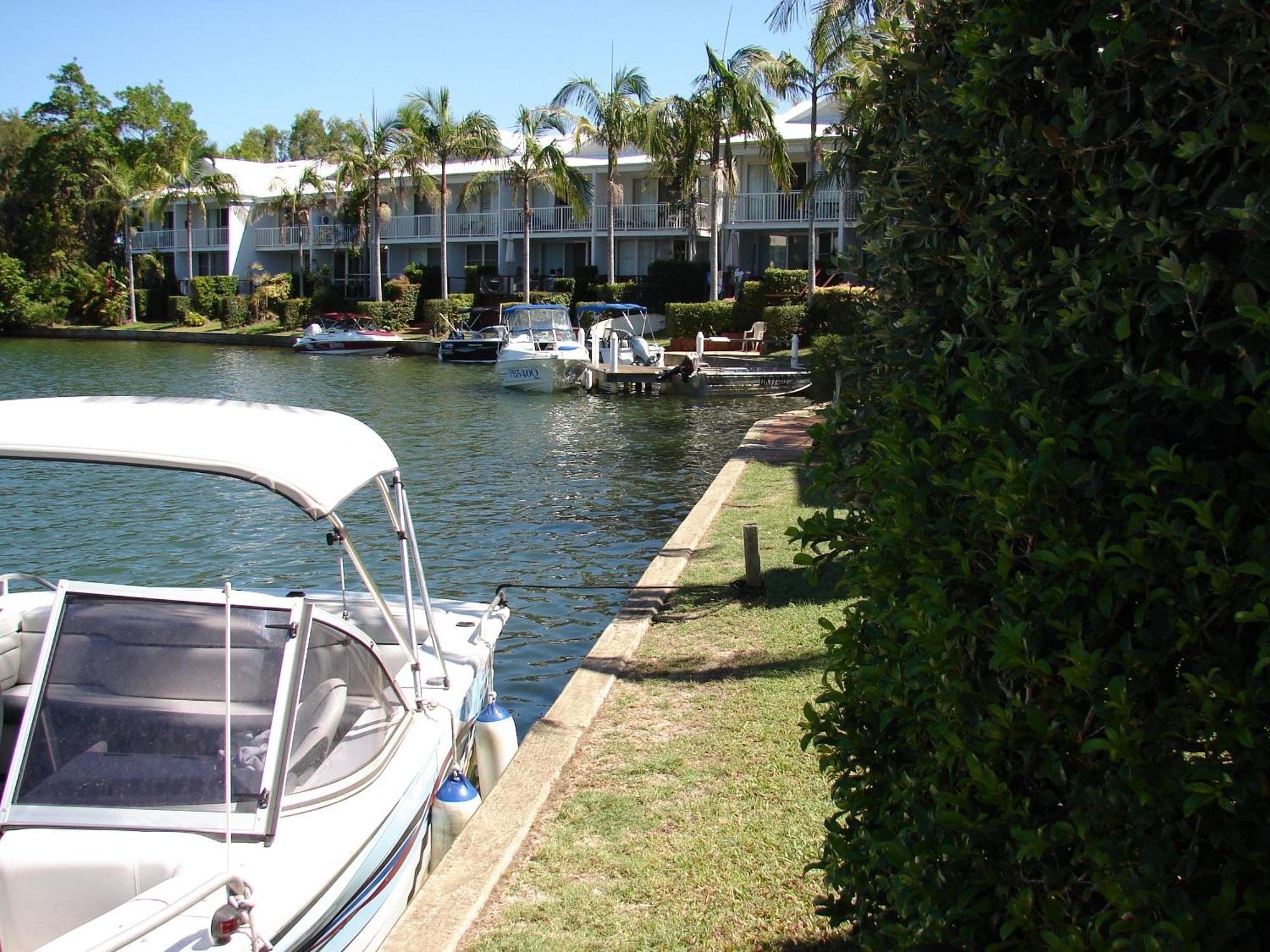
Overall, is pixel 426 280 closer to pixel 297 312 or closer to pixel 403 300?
pixel 403 300

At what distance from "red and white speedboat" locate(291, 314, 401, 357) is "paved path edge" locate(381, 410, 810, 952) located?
43.4 m

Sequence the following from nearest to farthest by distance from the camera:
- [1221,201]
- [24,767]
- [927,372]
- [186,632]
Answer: [1221,201] → [927,372] → [24,767] → [186,632]

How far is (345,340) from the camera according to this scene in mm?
51594

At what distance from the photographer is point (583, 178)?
Result: 5381cm

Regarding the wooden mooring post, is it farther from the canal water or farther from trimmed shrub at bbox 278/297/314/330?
trimmed shrub at bbox 278/297/314/330

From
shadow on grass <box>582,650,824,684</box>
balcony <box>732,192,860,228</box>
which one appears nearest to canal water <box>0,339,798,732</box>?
shadow on grass <box>582,650,824,684</box>

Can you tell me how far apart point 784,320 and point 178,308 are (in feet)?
137

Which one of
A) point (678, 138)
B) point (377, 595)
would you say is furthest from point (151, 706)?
point (678, 138)

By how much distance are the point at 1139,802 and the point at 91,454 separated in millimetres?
4203

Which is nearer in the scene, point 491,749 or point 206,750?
point 206,750

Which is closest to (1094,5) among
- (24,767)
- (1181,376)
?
(1181,376)

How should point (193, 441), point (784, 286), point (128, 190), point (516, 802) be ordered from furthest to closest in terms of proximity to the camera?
point (128, 190)
point (784, 286)
point (516, 802)
point (193, 441)

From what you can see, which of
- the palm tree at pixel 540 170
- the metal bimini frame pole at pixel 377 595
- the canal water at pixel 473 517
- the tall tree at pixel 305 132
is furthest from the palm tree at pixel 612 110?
the tall tree at pixel 305 132

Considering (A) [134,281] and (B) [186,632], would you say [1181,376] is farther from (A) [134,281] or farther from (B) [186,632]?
(A) [134,281]
